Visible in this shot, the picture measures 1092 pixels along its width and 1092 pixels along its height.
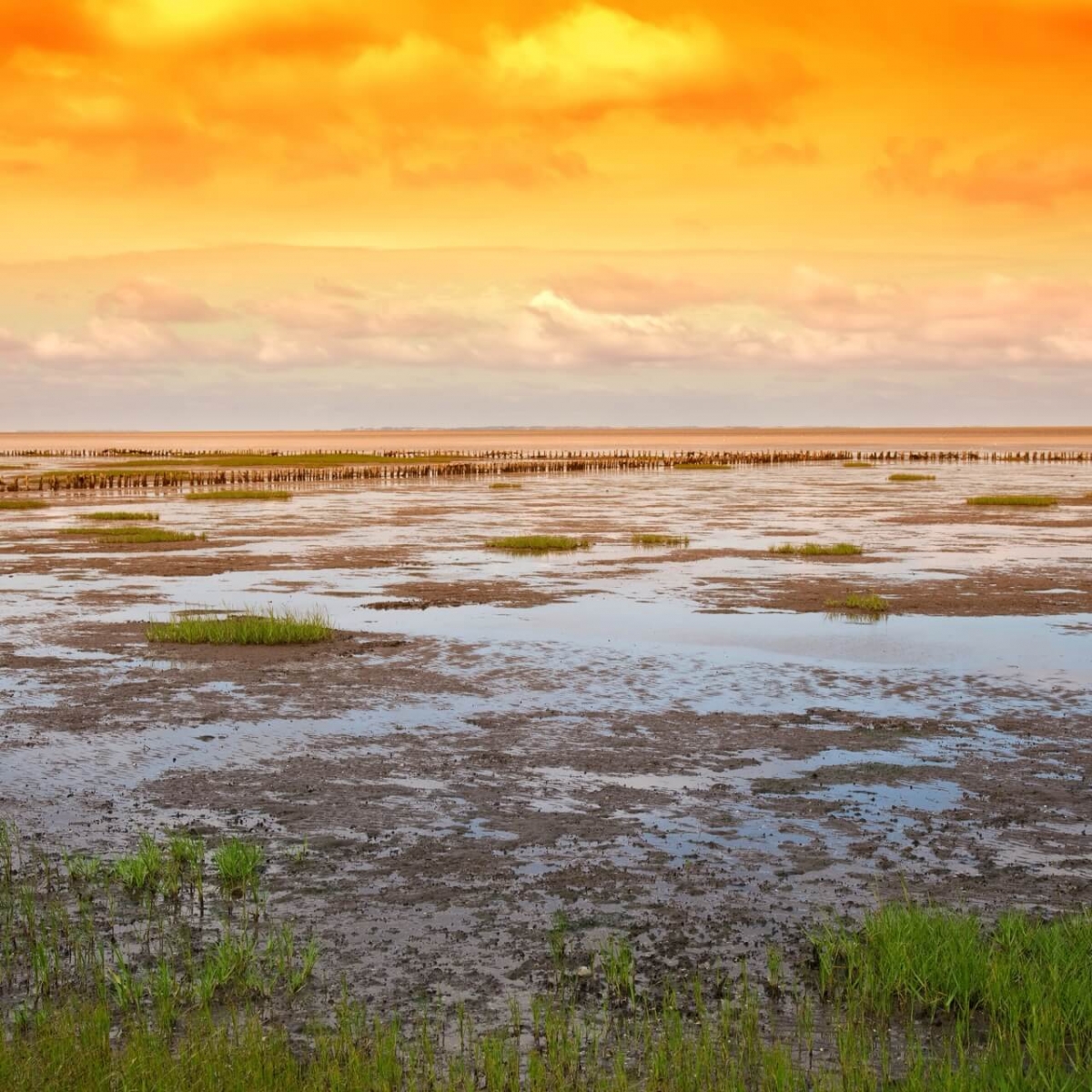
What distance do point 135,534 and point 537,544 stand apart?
14.5 m

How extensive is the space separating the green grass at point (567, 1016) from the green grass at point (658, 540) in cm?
3136

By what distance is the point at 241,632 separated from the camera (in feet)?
70.6

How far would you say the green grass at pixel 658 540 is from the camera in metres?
40.7

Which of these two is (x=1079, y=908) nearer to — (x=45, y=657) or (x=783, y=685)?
(x=783, y=685)

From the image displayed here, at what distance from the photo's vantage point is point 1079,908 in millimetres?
9398

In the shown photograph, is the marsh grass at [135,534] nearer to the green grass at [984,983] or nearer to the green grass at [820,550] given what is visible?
the green grass at [820,550]

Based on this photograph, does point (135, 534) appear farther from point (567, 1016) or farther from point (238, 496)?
point (567, 1016)

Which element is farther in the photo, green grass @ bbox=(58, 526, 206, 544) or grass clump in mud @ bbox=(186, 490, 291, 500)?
grass clump in mud @ bbox=(186, 490, 291, 500)

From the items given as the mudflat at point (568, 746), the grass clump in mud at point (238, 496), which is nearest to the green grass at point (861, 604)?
the mudflat at point (568, 746)

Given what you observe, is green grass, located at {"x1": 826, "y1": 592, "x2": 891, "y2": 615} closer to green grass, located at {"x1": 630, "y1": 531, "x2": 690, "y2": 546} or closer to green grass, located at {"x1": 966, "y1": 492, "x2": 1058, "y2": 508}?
green grass, located at {"x1": 630, "y1": 531, "x2": 690, "y2": 546}

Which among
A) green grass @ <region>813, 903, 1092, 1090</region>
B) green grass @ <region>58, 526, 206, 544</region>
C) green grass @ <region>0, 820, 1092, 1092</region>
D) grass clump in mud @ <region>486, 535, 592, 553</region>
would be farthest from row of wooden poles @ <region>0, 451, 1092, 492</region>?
green grass @ <region>813, 903, 1092, 1090</region>

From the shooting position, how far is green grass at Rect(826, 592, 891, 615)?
83.2 feet

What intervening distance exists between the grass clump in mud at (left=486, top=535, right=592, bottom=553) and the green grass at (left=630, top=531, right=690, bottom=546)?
1.93m

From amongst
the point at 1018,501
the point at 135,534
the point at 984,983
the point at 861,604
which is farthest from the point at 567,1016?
the point at 1018,501
